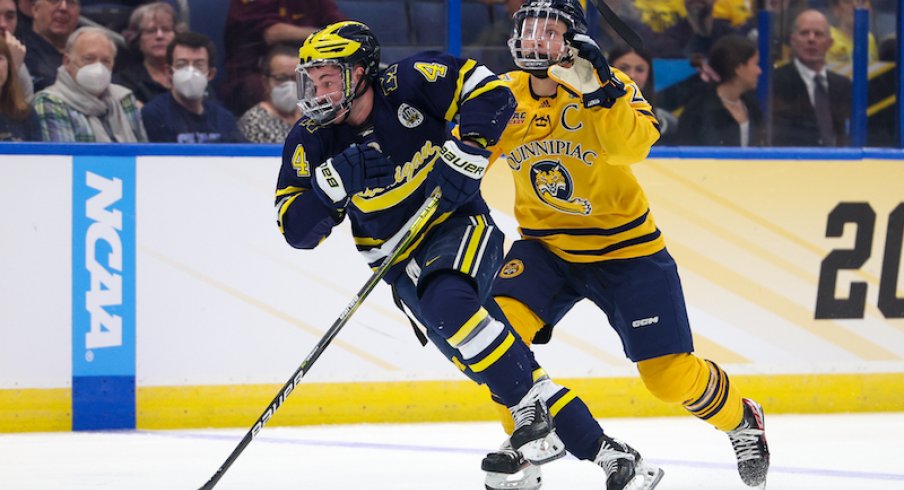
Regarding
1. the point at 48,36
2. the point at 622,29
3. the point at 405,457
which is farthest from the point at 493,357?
the point at 48,36

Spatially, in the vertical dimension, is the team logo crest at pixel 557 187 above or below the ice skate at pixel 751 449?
above

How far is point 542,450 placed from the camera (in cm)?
318

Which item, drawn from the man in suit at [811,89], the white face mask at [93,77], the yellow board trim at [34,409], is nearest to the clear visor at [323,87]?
the white face mask at [93,77]

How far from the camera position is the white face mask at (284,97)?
194 inches

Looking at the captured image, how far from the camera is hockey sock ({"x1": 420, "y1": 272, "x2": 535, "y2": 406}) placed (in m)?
3.11

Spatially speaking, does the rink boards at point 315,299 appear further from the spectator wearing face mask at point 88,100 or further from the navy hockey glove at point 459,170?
the navy hockey glove at point 459,170

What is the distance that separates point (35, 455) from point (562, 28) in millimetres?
2203

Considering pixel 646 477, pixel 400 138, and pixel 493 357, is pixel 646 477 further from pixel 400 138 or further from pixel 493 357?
pixel 400 138

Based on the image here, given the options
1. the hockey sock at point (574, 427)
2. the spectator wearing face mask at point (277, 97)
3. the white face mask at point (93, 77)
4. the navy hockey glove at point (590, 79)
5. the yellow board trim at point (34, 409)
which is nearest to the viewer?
the navy hockey glove at point (590, 79)

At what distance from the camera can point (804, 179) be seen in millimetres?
5059

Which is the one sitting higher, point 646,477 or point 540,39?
point 540,39

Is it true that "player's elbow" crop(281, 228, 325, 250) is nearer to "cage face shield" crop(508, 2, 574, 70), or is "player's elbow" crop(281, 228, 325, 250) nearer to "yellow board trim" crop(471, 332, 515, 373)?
"yellow board trim" crop(471, 332, 515, 373)

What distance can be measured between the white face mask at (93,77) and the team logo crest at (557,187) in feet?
6.54

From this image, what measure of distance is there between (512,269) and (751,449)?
0.80 metres
